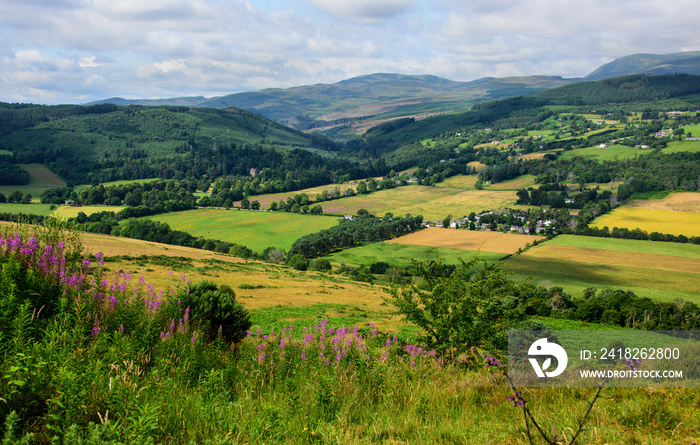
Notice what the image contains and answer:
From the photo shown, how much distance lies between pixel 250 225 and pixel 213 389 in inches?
3640

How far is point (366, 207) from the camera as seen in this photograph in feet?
374

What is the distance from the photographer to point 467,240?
79812mm

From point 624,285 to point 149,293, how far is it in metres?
61.1

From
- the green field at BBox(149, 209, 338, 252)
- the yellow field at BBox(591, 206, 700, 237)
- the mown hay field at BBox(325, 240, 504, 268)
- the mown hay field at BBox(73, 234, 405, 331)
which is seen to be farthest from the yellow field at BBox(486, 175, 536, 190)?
the mown hay field at BBox(73, 234, 405, 331)

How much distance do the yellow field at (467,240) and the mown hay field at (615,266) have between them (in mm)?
4063

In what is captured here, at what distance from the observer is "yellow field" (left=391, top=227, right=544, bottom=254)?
243 feet

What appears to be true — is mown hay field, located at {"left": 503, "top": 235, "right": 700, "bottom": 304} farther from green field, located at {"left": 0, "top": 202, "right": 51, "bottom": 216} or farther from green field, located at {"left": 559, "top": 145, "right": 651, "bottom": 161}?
green field, located at {"left": 0, "top": 202, "right": 51, "bottom": 216}


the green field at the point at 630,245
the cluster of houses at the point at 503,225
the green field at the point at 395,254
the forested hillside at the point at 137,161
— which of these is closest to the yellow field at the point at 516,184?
the cluster of houses at the point at 503,225

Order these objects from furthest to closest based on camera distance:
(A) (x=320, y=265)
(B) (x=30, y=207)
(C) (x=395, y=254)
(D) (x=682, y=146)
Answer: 1. (D) (x=682, y=146)
2. (B) (x=30, y=207)
3. (C) (x=395, y=254)
4. (A) (x=320, y=265)

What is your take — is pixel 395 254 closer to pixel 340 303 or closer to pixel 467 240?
pixel 467 240

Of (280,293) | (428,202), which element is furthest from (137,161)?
(280,293)

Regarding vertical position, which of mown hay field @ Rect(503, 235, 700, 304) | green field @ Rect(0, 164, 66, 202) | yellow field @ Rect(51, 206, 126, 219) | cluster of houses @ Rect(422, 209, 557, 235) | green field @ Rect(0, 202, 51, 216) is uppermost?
green field @ Rect(0, 164, 66, 202)

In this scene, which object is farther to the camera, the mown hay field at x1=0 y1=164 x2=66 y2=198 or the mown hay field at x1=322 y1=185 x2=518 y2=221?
the mown hay field at x1=0 y1=164 x2=66 y2=198

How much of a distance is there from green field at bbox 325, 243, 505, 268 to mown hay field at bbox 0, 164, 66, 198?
95.1 meters
